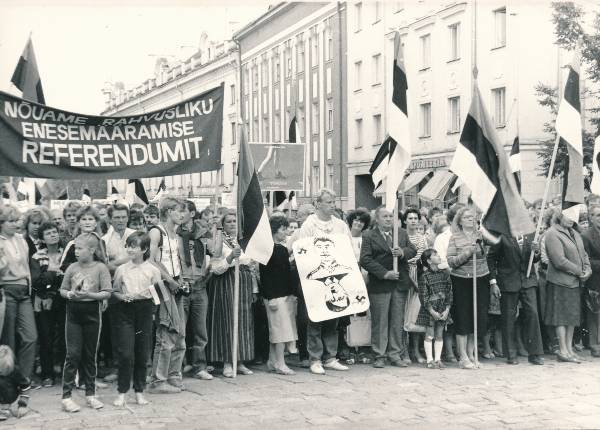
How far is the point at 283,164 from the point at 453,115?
1930 centimetres

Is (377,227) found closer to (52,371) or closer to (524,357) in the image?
(524,357)

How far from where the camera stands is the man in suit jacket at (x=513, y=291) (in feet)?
34.1

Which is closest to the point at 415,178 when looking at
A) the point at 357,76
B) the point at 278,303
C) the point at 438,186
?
the point at 438,186

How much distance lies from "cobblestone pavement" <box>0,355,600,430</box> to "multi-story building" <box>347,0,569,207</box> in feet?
58.2

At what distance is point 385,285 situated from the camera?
1012cm

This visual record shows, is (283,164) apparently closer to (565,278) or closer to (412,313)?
(412,313)

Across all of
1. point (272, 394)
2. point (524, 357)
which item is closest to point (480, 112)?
point (524, 357)

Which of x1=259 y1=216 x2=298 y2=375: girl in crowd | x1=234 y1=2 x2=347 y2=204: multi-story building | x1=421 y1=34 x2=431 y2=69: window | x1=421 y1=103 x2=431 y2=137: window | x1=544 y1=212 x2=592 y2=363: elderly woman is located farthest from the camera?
x1=234 y1=2 x2=347 y2=204: multi-story building

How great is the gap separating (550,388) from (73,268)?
486 centimetres

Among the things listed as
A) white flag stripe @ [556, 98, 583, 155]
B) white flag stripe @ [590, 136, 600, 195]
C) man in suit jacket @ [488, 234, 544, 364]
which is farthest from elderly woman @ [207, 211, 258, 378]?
white flag stripe @ [590, 136, 600, 195]

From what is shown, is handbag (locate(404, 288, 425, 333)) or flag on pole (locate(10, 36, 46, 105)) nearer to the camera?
handbag (locate(404, 288, 425, 333))

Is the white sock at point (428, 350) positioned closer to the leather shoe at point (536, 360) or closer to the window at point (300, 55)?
the leather shoe at point (536, 360)

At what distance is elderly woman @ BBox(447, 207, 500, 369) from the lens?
10117mm

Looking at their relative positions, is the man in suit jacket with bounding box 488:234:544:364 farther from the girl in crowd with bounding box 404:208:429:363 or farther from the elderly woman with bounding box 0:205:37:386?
the elderly woman with bounding box 0:205:37:386
